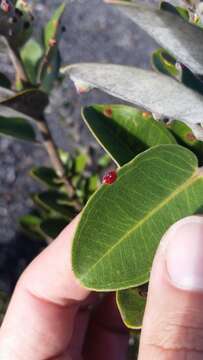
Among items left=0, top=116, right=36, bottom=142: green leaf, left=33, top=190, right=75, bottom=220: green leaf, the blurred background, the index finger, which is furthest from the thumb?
the blurred background

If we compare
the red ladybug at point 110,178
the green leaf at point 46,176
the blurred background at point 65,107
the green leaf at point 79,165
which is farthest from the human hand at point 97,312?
the blurred background at point 65,107

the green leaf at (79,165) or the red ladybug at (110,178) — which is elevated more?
the red ladybug at (110,178)

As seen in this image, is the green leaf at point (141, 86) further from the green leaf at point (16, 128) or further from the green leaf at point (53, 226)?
the green leaf at point (53, 226)

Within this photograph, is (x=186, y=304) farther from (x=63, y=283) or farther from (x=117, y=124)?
(x=63, y=283)

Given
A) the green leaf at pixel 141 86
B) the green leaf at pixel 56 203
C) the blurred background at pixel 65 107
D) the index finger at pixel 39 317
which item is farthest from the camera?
the blurred background at pixel 65 107

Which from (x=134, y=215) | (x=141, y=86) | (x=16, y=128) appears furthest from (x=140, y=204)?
(x=16, y=128)

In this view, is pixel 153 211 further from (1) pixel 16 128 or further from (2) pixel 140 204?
(1) pixel 16 128

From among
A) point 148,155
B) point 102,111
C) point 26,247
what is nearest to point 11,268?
point 26,247
